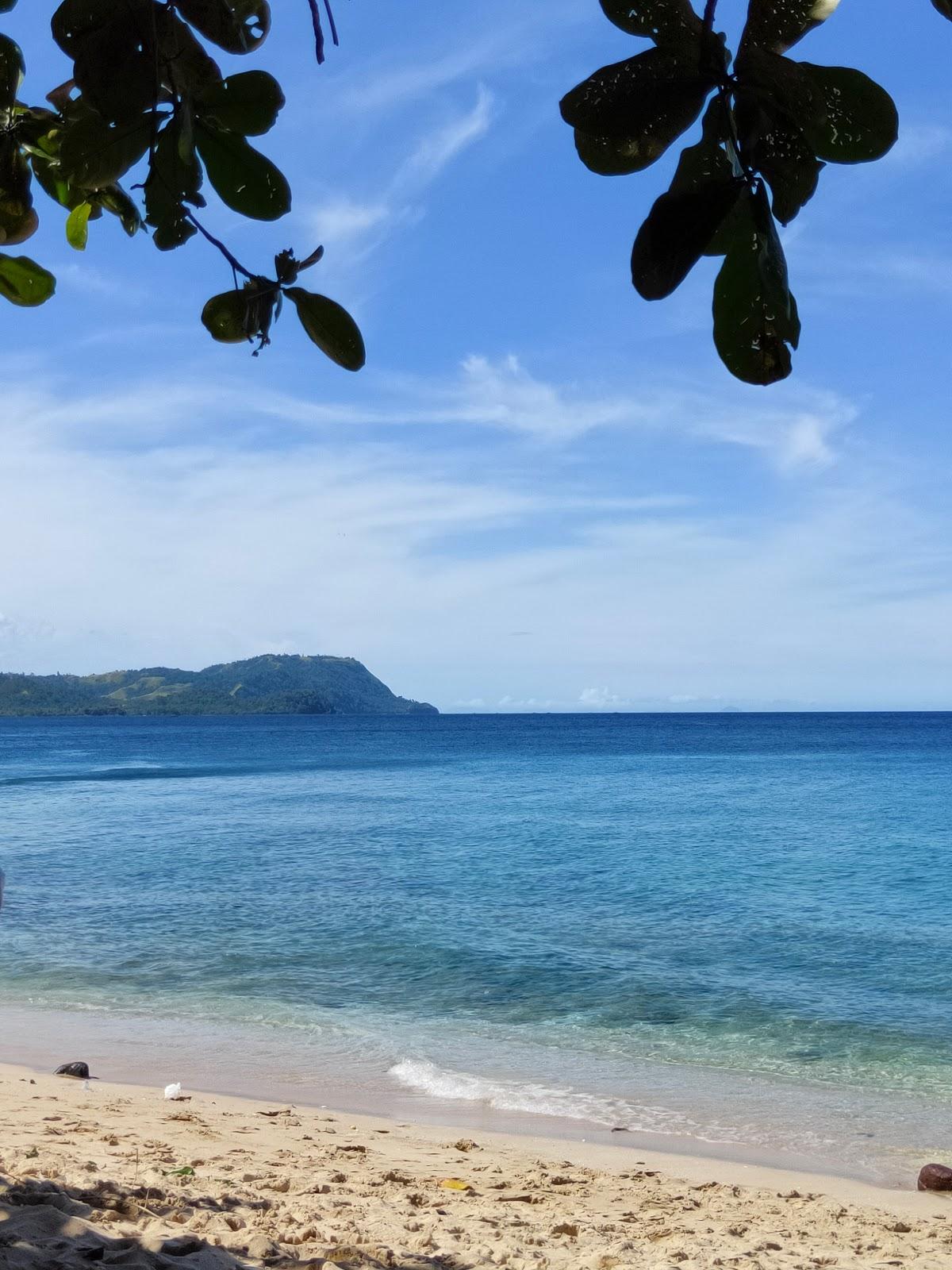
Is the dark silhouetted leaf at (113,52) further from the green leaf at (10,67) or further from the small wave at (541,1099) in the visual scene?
the small wave at (541,1099)

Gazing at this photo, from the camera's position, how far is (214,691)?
561 ft

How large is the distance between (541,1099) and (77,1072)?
370 centimetres

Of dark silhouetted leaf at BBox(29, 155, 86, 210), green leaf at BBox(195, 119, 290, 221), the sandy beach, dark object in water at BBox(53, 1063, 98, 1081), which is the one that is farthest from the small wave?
green leaf at BBox(195, 119, 290, 221)

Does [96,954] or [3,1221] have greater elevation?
[3,1221]

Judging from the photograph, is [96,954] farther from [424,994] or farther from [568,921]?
[568,921]

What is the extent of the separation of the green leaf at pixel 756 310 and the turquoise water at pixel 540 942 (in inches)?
311

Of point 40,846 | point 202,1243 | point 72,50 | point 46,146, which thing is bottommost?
point 40,846

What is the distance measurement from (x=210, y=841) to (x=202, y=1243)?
21922 mm

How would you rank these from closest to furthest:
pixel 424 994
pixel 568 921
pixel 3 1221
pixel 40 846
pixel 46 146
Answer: pixel 46 146 < pixel 3 1221 < pixel 424 994 < pixel 568 921 < pixel 40 846

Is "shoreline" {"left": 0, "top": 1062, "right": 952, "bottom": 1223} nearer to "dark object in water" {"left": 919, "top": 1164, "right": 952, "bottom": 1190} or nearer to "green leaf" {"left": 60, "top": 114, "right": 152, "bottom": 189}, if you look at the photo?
"dark object in water" {"left": 919, "top": 1164, "right": 952, "bottom": 1190}

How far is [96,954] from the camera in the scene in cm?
1352

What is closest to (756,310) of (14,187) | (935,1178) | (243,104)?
(243,104)

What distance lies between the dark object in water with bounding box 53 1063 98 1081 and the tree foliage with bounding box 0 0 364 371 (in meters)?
8.66

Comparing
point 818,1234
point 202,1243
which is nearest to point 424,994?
point 818,1234
